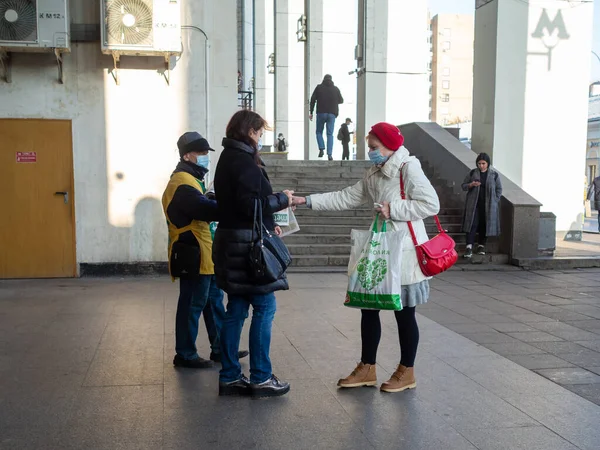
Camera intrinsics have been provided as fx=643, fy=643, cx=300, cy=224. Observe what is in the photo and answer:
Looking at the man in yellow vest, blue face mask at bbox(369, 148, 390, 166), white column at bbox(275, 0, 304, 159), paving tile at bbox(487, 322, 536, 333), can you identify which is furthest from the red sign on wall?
white column at bbox(275, 0, 304, 159)

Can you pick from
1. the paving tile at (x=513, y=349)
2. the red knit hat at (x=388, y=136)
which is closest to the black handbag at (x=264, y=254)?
the red knit hat at (x=388, y=136)

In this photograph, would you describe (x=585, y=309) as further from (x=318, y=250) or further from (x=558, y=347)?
(x=318, y=250)

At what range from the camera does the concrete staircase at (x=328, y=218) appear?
9930mm

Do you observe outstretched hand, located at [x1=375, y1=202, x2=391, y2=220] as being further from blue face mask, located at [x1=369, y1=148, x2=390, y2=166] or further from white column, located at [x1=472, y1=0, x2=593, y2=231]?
white column, located at [x1=472, y1=0, x2=593, y2=231]

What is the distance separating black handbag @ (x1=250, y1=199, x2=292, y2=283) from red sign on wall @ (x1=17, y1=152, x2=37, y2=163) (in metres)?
5.70

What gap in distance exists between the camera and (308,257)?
986 cm

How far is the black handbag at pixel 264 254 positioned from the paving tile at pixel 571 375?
2.18m

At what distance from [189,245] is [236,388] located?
3.60 feet

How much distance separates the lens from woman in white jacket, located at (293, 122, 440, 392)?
409cm

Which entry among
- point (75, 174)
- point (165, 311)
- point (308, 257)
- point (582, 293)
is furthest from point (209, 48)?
point (582, 293)

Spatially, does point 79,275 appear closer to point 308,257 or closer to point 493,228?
point 308,257

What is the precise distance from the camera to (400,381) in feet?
13.9

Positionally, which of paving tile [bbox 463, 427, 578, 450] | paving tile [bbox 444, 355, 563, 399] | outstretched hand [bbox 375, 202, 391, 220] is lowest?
paving tile [bbox 444, 355, 563, 399]

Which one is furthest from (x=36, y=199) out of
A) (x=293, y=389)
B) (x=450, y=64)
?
(x=450, y=64)
